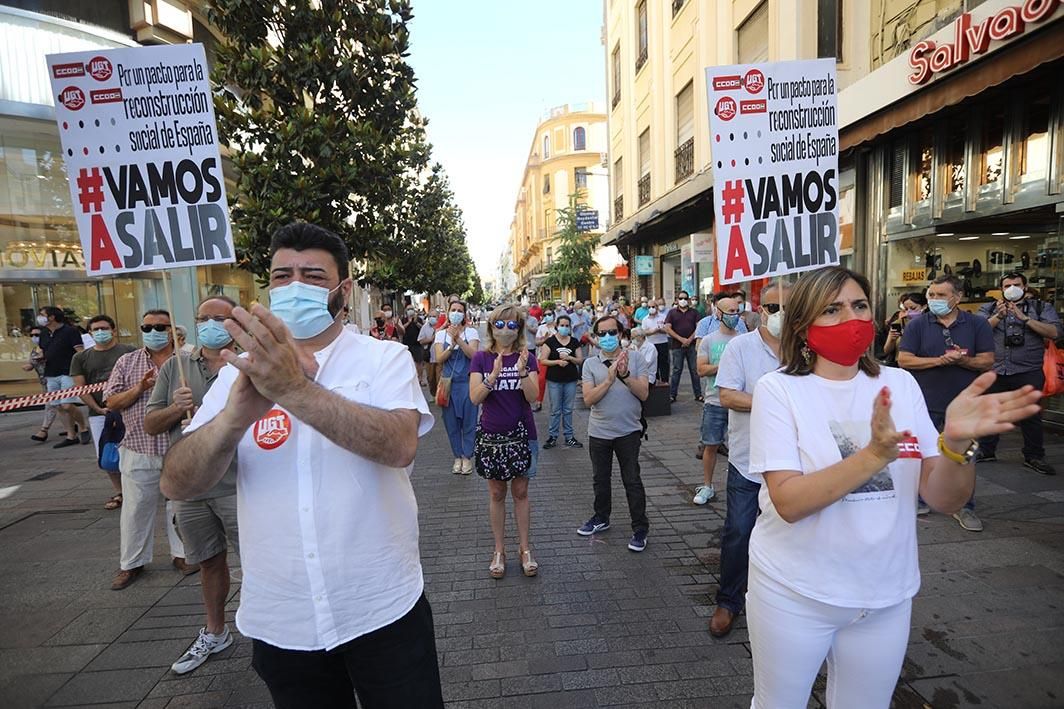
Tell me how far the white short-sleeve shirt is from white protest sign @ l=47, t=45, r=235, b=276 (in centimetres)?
271

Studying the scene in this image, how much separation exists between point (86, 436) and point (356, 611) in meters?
10.8

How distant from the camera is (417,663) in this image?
1.84m

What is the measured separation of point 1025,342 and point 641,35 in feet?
64.1

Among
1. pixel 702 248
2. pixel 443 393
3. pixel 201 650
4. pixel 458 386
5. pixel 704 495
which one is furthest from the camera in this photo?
pixel 702 248

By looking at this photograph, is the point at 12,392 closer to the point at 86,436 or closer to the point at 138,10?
the point at 86,436

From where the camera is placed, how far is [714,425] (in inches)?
233

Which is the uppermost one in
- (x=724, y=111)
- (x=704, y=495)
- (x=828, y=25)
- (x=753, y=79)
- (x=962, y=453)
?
(x=828, y=25)

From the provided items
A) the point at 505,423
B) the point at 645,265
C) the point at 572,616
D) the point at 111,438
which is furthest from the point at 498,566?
the point at 645,265

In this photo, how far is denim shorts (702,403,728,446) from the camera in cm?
586

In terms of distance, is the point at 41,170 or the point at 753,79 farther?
the point at 41,170

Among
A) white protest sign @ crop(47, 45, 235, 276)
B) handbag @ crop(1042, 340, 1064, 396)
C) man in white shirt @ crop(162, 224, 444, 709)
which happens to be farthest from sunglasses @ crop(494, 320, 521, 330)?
handbag @ crop(1042, 340, 1064, 396)

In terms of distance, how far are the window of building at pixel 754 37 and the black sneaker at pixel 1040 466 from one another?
9.74 m

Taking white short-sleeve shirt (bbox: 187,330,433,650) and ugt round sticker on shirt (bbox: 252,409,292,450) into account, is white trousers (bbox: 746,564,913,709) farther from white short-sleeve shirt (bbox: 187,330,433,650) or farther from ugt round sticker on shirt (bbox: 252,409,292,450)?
ugt round sticker on shirt (bbox: 252,409,292,450)

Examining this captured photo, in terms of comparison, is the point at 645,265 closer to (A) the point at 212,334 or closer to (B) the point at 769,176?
(B) the point at 769,176
